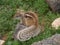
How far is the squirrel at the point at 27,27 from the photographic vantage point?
7801mm

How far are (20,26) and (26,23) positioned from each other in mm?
172

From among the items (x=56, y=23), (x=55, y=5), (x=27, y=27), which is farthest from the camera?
(x=55, y=5)

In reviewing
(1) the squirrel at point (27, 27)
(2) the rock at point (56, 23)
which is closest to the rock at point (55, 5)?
(2) the rock at point (56, 23)

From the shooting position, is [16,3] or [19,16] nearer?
[19,16]

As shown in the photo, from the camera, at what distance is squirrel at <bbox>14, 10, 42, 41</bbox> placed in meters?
7.80

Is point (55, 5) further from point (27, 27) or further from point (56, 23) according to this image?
point (27, 27)

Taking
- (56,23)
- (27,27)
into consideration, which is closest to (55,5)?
(56,23)

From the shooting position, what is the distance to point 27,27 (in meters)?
A: 8.00

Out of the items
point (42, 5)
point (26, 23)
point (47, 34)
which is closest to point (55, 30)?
point (47, 34)

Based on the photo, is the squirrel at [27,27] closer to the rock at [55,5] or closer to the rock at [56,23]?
the rock at [56,23]

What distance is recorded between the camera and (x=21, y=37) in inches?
305

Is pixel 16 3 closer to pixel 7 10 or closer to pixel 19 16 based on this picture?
pixel 7 10

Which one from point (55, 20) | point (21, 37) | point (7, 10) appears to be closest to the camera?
point (21, 37)

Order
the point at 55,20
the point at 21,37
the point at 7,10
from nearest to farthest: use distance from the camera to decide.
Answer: the point at 21,37, the point at 55,20, the point at 7,10
